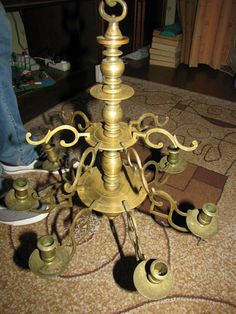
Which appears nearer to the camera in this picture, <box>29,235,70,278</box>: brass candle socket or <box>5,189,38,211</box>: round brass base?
<box>29,235,70,278</box>: brass candle socket

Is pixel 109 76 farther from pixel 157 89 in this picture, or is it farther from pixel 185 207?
pixel 157 89

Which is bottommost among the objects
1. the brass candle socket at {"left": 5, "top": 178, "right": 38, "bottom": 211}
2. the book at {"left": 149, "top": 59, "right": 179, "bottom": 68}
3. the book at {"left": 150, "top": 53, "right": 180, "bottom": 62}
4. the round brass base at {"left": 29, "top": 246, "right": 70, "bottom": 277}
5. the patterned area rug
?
the patterned area rug

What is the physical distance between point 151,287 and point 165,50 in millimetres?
2868

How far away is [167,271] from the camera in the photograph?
53 cm

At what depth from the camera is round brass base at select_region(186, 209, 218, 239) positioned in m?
0.62

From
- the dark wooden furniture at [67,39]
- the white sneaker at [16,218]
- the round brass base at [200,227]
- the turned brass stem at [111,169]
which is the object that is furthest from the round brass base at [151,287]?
the dark wooden furniture at [67,39]

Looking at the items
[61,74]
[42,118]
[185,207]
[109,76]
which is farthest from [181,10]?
[109,76]

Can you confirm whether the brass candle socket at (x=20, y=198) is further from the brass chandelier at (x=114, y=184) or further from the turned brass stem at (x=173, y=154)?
the turned brass stem at (x=173, y=154)

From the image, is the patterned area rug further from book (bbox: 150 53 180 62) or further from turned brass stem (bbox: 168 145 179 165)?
book (bbox: 150 53 180 62)

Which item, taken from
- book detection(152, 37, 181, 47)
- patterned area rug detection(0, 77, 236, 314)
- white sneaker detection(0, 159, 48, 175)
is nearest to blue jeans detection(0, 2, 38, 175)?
white sneaker detection(0, 159, 48, 175)

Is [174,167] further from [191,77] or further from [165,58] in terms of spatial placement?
[165,58]

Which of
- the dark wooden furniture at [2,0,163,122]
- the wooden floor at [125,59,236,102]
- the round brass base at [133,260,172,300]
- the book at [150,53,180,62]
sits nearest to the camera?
the round brass base at [133,260,172,300]

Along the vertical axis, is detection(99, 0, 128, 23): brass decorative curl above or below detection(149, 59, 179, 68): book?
above

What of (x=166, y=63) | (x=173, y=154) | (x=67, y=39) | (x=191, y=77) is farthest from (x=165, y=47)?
(x=173, y=154)
